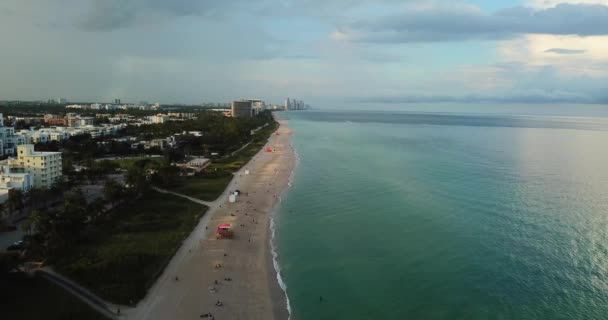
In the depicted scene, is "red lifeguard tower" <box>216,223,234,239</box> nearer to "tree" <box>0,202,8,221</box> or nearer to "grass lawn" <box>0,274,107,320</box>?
"grass lawn" <box>0,274,107,320</box>

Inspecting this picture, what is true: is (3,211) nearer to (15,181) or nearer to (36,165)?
(15,181)

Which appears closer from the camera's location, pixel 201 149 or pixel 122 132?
pixel 201 149

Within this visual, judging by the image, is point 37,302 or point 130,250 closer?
point 37,302

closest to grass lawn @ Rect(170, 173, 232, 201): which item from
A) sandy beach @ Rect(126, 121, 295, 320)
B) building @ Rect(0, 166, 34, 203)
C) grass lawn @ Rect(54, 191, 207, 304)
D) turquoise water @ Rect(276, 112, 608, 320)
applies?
sandy beach @ Rect(126, 121, 295, 320)

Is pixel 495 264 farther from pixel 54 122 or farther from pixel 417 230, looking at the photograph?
pixel 54 122

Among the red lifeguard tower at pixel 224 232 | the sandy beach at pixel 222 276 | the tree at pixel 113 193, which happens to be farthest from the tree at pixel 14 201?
the red lifeguard tower at pixel 224 232

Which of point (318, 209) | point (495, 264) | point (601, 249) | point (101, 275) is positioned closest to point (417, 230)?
point (495, 264)

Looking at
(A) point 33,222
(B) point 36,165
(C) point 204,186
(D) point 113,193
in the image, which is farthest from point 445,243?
(B) point 36,165

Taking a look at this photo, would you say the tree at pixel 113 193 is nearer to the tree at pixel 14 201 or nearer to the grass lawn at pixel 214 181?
the tree at pixel 14 201
